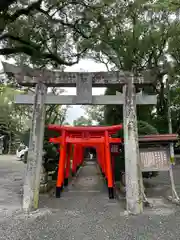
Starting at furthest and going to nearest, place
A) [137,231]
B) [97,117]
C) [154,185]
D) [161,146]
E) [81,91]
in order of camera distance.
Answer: [97,117] < [154,185] < [161,146] < [81,91] < [137,231]

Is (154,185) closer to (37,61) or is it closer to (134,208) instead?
(134,208)

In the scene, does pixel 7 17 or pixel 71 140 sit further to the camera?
pixel 7 17

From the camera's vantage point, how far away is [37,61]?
1078 cm

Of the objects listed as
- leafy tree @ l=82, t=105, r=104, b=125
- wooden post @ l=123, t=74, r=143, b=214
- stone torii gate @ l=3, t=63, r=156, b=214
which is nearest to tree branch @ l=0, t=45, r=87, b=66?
stone torii gate @ l=3, t=63, r=156, b=214

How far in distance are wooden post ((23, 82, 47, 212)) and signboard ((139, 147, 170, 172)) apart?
2.59 m

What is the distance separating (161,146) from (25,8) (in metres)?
8.51

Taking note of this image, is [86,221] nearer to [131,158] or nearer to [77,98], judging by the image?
[131,158]

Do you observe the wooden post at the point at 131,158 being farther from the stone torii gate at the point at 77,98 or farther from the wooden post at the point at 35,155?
the wooden post at the point at 35,155

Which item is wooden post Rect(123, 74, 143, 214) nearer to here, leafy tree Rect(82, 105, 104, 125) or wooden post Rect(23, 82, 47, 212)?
wooden post Rect(23, 82, 47, 212)

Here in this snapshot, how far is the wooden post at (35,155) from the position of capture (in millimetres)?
4516

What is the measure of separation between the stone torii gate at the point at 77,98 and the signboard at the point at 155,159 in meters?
0.54

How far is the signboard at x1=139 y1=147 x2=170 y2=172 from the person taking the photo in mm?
5141

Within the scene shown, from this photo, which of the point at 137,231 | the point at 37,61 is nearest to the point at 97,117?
the point at 37,61

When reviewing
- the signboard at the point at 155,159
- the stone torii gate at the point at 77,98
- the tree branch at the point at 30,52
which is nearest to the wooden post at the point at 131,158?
the stone torii gate at the point at 77,98
